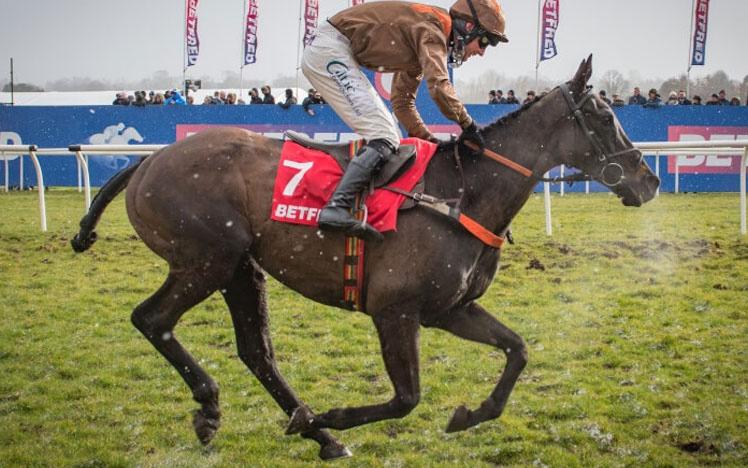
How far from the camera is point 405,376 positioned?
4172 millimetres

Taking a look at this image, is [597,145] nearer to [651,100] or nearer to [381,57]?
[381,57]

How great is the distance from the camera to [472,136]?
4.48 m

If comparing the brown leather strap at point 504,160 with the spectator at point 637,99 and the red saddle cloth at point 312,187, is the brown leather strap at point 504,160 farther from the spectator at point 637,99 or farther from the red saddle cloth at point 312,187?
the spectator at point 637,99

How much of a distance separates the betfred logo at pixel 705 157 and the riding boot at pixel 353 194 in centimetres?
1762

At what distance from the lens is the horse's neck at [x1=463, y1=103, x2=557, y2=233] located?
441 cm

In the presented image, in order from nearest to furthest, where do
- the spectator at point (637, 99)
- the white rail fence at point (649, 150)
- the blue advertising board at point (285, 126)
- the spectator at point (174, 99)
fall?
the white rail fence at point (649, 150), the blue advertising board at point (285, 126), the spectator at point (637, 99), the spectator at point (174, 99)

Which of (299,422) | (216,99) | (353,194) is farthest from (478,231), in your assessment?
(216,99)

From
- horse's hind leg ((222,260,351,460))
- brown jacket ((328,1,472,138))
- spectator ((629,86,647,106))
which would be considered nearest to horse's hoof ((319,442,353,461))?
horse's hind leg ((222,260,351,460))

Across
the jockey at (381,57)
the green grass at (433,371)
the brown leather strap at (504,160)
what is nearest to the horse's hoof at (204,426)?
the green grass at (433,371)

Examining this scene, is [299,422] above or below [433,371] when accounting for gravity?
above

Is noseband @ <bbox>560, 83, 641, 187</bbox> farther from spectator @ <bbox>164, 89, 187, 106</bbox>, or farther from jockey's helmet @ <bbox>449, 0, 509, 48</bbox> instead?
spectator @ <bbox>164, 89, 187, 106</bbox>

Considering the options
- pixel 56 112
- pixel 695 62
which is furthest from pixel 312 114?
pixel 695 62

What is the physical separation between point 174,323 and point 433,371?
2.22 m

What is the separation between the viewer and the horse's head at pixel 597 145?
14.8ft
